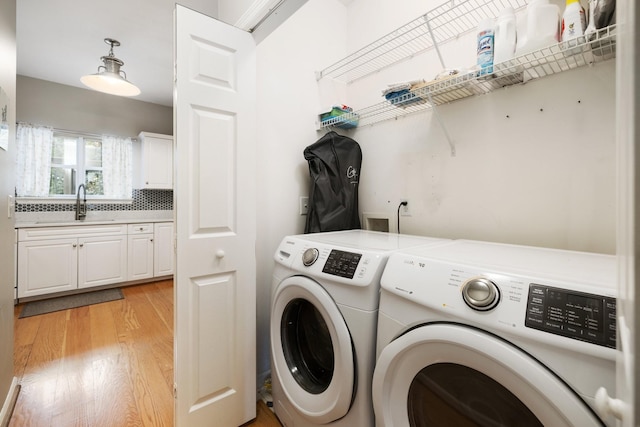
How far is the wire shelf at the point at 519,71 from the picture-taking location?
921 mm

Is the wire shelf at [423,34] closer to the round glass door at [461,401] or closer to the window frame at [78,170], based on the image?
the round glass door at [461,401]

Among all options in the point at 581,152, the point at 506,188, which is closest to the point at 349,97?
the point at 506,188

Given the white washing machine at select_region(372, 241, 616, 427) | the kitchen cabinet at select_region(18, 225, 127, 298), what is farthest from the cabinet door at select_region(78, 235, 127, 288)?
the white washing machine at select_region(372, 241, 616, 427)

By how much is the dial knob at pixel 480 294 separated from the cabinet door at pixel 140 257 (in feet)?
13.1

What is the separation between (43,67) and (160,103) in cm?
130

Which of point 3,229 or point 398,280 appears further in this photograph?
point 3,229

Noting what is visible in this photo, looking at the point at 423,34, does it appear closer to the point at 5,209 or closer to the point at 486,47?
the point at 486,47

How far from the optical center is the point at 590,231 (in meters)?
1.06

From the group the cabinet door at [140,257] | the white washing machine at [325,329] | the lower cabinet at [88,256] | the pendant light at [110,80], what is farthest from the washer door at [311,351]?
the cabinet door at [140,257]

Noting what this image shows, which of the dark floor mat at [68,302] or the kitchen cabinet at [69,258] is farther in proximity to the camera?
the kitchen cabinet at [69,258]

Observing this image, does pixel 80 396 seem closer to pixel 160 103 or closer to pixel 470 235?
pixel 470 235

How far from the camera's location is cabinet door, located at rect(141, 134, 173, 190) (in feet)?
12.6

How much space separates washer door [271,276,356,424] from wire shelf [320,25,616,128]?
3.46 ft

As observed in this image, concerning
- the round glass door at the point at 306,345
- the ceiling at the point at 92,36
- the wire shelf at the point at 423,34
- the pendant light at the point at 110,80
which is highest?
the ceiling at the point at 92,36
